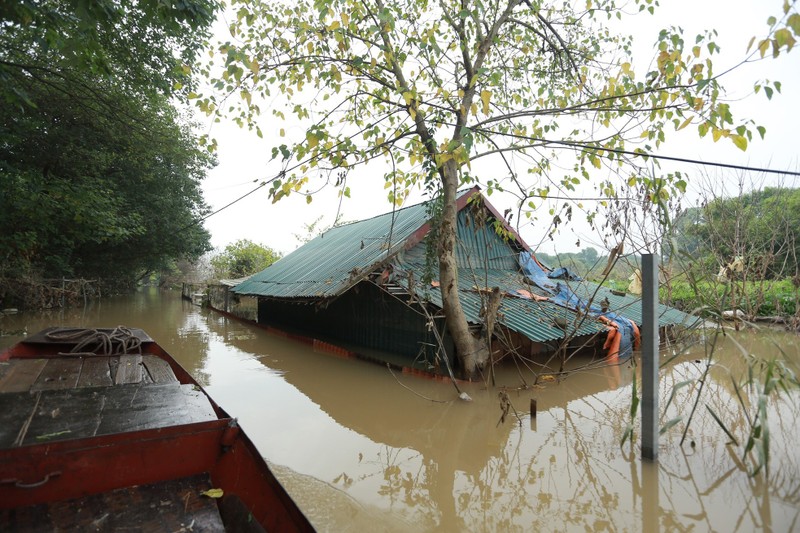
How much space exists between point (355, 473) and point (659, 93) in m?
6.27

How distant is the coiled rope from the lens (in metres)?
5.49

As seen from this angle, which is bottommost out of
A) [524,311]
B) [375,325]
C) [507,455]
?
[507,455]

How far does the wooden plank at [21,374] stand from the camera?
3.66 metres

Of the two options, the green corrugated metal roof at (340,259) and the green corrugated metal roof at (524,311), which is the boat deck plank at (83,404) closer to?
the green corrugated metal roof at (340,259)

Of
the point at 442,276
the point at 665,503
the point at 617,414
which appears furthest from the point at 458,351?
the point at 665,503

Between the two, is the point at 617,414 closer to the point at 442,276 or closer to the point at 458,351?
the point at 458,351

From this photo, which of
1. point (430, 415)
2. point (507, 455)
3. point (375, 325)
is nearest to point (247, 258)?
point (375, 325)

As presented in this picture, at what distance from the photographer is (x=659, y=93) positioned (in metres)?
5.79

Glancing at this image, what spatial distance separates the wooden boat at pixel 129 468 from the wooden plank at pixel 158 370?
951 millimetres

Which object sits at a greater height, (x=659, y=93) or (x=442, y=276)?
(x=659, y=93)

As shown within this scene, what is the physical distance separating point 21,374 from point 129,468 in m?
2.67

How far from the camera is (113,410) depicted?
3.00 metres

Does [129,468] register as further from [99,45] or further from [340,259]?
[340,259]

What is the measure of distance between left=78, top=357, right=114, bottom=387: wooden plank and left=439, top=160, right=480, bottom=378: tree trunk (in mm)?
4845
